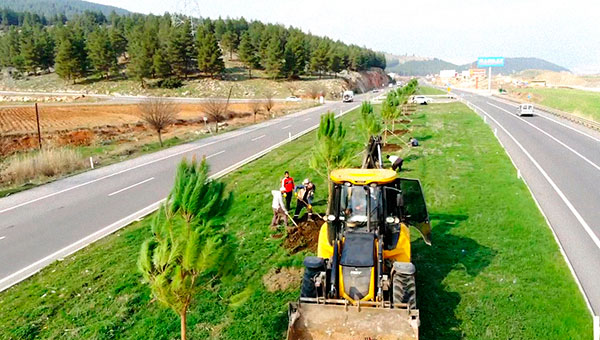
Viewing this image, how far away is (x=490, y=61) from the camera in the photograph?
395 ft

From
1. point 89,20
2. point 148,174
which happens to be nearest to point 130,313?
point 148,174

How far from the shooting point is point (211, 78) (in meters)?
94.2

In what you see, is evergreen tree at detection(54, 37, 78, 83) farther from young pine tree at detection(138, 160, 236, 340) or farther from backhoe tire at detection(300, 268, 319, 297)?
young pine tree at detection(138, 160, 236, 340)

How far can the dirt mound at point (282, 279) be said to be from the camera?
406 inches

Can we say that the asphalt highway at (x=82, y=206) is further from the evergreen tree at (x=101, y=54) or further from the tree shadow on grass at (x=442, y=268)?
the evergreen tree at (x=101, y=54)

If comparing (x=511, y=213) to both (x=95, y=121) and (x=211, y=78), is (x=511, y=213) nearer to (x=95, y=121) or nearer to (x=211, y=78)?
(x=95, y=121)

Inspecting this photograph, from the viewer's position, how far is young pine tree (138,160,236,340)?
5.99 m

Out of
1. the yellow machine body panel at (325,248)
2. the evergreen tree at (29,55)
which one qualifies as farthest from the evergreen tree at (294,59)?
the yellow machine body panel at (325,248)

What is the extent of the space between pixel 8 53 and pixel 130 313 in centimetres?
14504

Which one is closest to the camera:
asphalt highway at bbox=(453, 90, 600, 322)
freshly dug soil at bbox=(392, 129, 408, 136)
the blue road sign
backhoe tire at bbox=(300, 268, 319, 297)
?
backhoe tire at bbox=(300, 268, 319, 297)

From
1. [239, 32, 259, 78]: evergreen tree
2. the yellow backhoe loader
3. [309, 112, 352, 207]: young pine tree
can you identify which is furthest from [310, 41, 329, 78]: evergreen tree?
the yellow backhoe loader

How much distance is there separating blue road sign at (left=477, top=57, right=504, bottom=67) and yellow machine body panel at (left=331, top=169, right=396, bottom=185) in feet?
408

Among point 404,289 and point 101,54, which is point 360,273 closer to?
point 404,289

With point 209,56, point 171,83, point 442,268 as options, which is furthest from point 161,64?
point 442,268
